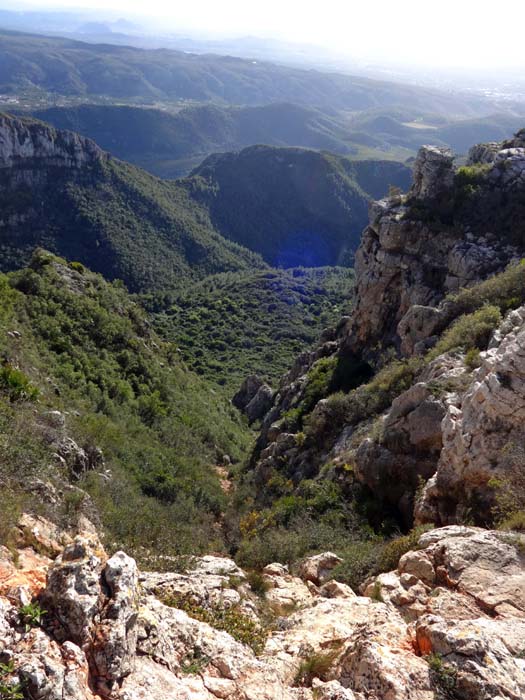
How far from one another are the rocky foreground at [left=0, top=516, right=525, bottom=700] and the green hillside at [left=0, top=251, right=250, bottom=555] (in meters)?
2.83

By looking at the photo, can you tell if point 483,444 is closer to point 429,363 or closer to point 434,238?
point 429,363

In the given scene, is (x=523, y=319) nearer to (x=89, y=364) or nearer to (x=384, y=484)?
(x=384, y=484)

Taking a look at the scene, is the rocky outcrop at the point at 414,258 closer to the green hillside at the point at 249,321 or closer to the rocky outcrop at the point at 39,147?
the green hillside at the point at 249,321

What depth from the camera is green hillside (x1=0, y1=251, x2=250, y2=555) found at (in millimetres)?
13391

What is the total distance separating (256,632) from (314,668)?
144cm

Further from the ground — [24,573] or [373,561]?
[24,573]

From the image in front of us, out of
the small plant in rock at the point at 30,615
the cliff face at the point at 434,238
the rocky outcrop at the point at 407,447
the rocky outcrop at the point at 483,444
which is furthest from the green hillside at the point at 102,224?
the small plant in rock at the point at 30,615

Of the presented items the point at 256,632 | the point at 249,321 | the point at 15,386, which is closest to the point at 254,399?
the point at 249,321

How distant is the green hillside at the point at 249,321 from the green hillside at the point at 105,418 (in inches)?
602

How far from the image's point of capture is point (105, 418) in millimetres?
24531

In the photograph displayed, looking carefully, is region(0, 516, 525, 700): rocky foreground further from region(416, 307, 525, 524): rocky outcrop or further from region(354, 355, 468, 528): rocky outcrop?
region(354, 355, 468, 528): rocky outcrop

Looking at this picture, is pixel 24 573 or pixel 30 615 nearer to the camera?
pixel 30 615

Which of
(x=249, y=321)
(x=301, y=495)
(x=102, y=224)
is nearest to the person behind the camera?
(x=301, y=495)

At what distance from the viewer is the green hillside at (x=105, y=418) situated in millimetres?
13391
